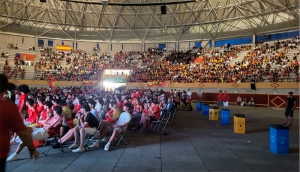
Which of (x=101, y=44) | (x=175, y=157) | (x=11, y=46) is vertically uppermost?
(x=101, y=44)

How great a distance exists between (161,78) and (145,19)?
46.8 feet

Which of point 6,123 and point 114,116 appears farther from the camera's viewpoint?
point 114,116

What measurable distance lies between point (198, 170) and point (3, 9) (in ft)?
130

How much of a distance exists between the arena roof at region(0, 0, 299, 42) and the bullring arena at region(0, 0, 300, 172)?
0.56 feet

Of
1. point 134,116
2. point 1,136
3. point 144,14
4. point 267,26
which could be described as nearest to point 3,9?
point 144,14

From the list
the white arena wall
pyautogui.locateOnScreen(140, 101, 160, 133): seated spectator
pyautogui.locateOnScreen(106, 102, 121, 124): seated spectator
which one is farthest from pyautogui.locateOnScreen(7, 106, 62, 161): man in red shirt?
the white arena wall

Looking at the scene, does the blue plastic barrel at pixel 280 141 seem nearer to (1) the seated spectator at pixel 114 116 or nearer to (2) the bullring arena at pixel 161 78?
(2) the bullring arena at pixel 161 78

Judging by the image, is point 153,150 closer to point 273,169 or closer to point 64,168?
point 64,168

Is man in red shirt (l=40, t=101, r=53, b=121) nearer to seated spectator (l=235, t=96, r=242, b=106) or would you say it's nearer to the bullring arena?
the bullring arena

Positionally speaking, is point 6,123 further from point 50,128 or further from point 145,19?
point 145,19

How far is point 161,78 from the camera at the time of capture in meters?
31.4

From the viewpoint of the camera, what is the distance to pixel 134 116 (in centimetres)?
1042

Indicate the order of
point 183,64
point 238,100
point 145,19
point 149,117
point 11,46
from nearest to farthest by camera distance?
point 149,117
point 238,100
point 183,64
point 11,46
point 145,19

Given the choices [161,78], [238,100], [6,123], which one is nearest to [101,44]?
[161,78]
